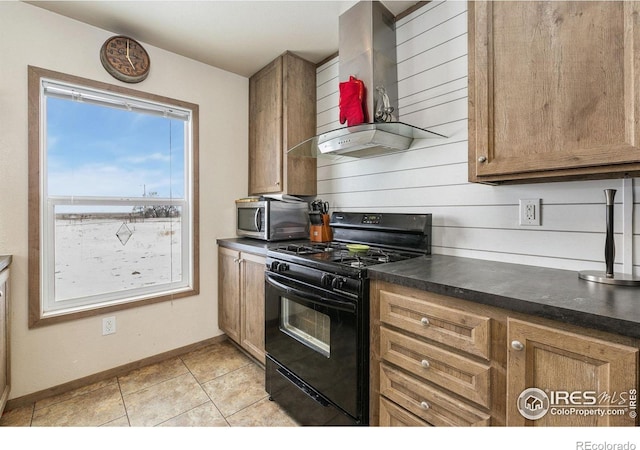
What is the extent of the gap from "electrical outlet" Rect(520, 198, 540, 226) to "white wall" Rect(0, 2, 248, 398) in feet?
7.76

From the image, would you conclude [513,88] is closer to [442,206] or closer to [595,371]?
[442,206]

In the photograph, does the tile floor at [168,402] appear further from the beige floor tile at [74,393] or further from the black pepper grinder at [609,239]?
the black pepper grinder at [609,239]

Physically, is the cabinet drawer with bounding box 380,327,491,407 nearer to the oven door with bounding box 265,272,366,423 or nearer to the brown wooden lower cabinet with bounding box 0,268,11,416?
the oven door with bounding box 265,272,366,423

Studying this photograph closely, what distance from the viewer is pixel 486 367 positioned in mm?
986

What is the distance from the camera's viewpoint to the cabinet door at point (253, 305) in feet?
6.93

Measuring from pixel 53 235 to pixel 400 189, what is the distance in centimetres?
245

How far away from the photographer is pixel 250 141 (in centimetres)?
295

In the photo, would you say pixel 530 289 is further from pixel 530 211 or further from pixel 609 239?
pixel 530 211

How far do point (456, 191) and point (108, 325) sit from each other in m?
2.64

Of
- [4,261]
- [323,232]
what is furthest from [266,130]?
[4,261]

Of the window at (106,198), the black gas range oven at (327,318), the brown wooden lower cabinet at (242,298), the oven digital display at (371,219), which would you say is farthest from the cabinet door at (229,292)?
the oven digital display at (371,219)

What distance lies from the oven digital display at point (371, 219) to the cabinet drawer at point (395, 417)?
1.07 meters

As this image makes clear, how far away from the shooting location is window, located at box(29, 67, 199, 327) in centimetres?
197

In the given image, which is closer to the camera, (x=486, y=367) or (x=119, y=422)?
(x=486, y=367)
